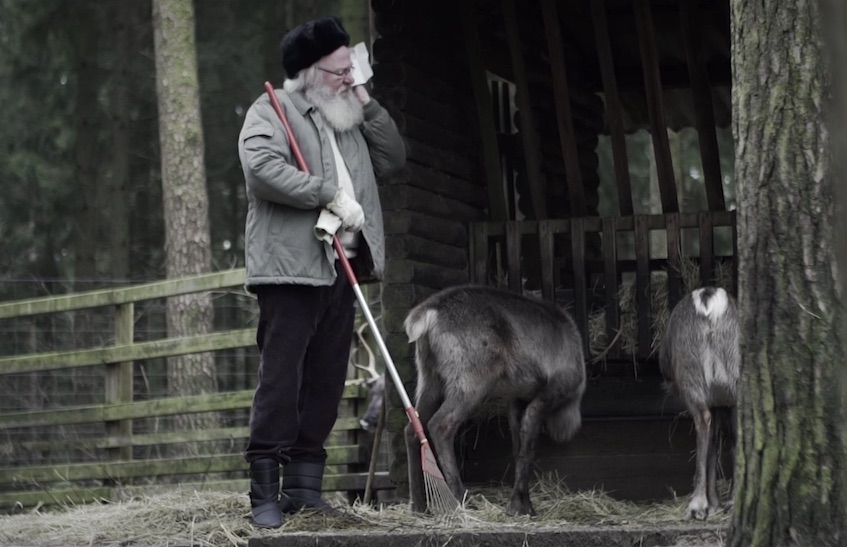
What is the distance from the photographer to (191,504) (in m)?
6.46

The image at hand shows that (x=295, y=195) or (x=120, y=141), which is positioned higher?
(x=120, y=141)

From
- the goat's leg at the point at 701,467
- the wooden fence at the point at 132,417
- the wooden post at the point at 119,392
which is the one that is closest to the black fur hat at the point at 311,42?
the goat's leg at the point at 701,467

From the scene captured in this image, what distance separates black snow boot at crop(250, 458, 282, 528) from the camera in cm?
549

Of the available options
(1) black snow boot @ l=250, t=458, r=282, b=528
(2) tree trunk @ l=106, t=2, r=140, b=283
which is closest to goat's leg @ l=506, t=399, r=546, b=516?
(1) black snow boot @ l=250, t=458, r=282, b=528

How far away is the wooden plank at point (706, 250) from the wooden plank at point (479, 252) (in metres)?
1.19

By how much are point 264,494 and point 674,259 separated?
268 centimetres

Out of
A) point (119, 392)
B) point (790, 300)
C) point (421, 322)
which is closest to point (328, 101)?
point (421, 322)

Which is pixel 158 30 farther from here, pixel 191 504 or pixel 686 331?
pixel 686 331

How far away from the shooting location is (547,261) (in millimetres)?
7309

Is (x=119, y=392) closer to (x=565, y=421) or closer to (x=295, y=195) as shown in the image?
(x=565, y=421)

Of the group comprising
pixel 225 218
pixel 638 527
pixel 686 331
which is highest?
pixel 225 218

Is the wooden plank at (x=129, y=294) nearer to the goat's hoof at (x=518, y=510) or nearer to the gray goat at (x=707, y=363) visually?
the goat's hoof at (x=518, y=510)

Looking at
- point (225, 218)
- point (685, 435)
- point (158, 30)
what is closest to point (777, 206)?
point (685, 435)

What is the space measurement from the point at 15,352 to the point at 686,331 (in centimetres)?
775
